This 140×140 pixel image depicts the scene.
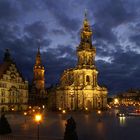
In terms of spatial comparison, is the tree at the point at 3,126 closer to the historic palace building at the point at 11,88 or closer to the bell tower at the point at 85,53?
the historic palace building at the point at 11,88

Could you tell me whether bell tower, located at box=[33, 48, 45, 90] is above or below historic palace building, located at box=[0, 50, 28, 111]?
above

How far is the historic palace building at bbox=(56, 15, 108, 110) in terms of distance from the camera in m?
120

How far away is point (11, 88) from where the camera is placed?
97438 millimetres

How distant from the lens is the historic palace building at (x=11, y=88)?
9325 centimetres

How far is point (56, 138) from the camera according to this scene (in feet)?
105

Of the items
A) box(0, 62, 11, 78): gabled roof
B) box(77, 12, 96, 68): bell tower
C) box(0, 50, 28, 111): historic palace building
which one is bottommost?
box(0, 50, 28, 111): historic palace building

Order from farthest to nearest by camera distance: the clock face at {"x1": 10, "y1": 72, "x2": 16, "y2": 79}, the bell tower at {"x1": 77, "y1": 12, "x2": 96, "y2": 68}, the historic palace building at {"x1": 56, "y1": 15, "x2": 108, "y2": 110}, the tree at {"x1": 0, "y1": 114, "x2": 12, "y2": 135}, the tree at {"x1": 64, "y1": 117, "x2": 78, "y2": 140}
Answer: the bell tower at {"x1": 77, "y1": 12, "x2": 96, "y2": 68}, the historic palace building at {"x1": 56, "y1": 15, "x2": 108, "y2": 110}, the clock face at {"x1": 10, "y1": 72, "x2": 16, "y2": 79}, the tree at {"x1": 0, "y1": 114, "x2": 12, "y2": 135}, the tree at {"x1": 64, "y1": 117, "x2": 78, "y2": 140}

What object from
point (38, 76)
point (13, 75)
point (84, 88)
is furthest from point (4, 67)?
point (38, 76)

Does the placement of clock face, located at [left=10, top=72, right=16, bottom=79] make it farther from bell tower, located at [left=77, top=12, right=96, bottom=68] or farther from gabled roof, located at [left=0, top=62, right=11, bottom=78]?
bell tower, located at [left=77, top=12, right=96, bottom=68]

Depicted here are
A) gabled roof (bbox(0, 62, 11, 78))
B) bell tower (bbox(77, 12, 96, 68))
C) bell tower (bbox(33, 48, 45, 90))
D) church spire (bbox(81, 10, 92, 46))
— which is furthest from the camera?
bell tower (bbox(33, 48, 45, 90))

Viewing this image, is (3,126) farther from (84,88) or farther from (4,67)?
(84,88)

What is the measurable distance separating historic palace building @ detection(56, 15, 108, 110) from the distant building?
24.6 m

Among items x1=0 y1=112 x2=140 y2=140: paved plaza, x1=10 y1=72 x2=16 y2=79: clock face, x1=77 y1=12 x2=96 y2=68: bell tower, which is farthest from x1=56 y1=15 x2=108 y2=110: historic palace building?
x1=0 y1=112 x2=140 y2=140: paved plaza

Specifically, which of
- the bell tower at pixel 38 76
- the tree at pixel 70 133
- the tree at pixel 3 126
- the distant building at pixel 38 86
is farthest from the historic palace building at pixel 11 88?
the tree at pixel 70 133
